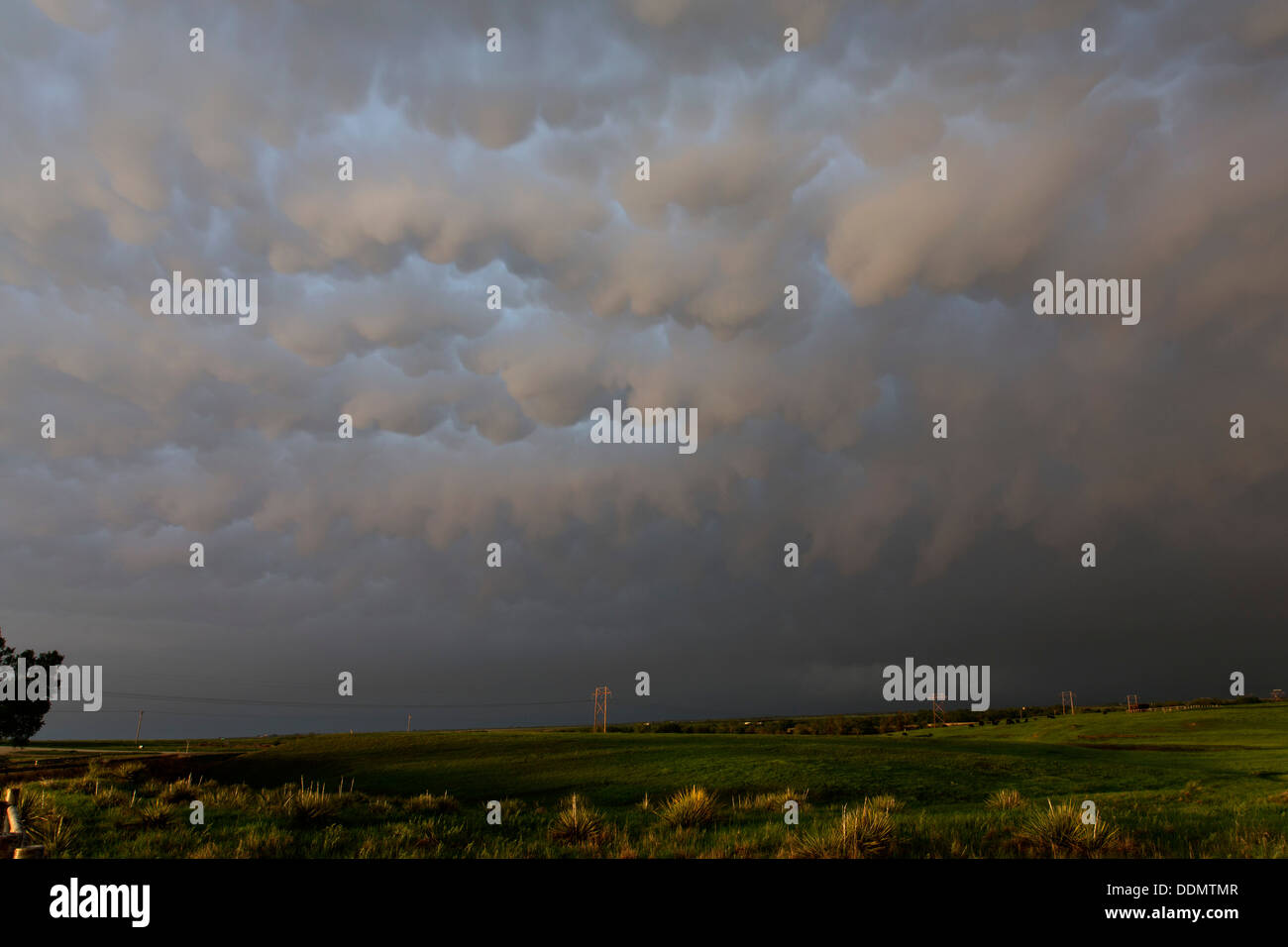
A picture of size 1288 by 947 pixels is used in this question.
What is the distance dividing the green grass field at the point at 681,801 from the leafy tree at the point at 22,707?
46572 mm

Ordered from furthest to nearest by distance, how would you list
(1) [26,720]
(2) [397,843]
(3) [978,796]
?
(1) [26,720] → (3) [978,796] → (2) [397,843]

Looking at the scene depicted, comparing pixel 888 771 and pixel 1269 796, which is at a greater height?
pixel 1269 796

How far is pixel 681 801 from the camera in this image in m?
19.3

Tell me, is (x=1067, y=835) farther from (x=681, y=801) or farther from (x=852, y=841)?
(x=681, y=801)

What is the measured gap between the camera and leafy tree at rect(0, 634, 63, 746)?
87.6 m

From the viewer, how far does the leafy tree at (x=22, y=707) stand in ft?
287

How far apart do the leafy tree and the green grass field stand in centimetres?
4657

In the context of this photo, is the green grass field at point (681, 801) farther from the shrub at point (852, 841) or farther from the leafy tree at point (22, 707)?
the leafy tree at point (22, 707)

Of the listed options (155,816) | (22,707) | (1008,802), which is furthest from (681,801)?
(22,707)

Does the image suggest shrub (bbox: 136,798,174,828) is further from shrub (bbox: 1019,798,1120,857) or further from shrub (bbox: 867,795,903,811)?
shrub (bbox: 1019,798,1120,857)
